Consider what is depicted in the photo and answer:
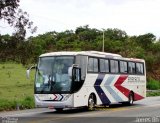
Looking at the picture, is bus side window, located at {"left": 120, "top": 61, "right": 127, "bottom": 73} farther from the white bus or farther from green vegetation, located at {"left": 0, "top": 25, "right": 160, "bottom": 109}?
green vegetation, located at {"left": 0, "top": 25, "right": 160, "bottom": 109}

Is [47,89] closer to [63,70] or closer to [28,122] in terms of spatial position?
[63,70]

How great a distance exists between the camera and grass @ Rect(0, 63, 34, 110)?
28.0 m

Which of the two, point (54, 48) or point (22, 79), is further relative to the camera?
point (54, 48)

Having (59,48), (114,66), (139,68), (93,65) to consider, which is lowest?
(93,65)

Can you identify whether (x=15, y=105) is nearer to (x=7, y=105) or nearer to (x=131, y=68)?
(x=7, y=105)

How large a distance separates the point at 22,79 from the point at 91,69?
27.7 meters

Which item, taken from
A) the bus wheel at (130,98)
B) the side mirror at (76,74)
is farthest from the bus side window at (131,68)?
the side mirror at (76,74)

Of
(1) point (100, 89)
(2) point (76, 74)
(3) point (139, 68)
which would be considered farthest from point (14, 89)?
(2) point (76, 74)

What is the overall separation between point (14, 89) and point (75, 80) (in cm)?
2027

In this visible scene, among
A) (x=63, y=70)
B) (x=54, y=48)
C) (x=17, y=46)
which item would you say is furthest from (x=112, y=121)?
(x=54, y=48)

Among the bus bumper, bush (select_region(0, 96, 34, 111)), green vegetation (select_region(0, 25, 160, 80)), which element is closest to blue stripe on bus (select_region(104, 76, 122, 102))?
the bus bumper

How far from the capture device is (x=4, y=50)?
83.1 feet

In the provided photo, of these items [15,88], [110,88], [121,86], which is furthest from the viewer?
[15,88]

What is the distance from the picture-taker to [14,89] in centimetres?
4212
